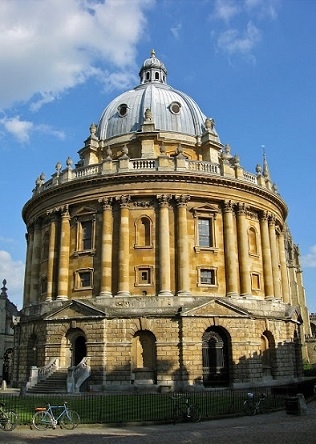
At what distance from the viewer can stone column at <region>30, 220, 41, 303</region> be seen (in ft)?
138

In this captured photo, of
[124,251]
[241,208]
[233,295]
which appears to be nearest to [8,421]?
[124,251]

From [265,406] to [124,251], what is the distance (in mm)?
16658

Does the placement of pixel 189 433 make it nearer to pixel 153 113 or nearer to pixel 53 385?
pixel 53 385

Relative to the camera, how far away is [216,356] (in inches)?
1395

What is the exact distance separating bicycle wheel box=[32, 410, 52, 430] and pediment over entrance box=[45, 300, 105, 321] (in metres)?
16.1

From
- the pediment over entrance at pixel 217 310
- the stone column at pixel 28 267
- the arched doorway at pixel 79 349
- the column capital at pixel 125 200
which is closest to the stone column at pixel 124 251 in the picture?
the column capital at pixel 125 200

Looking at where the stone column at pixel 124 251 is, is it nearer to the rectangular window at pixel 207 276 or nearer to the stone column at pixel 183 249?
the stone column at pixel 183 249

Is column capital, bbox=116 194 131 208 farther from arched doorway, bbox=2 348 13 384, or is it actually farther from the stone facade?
arched doorway, bbox=2 348 13 384

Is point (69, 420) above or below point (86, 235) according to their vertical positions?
below

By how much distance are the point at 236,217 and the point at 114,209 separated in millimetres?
9766

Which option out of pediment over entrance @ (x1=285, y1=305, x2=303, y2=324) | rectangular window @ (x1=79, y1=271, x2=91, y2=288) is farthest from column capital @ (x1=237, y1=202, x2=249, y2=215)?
rectangular window @ (x1=79, y1=271, x2=91, y2=288)

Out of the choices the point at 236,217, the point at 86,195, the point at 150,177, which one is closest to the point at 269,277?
the point at 236,217

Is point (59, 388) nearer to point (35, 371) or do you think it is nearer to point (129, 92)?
point (35, 371)

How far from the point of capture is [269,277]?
40.8m
